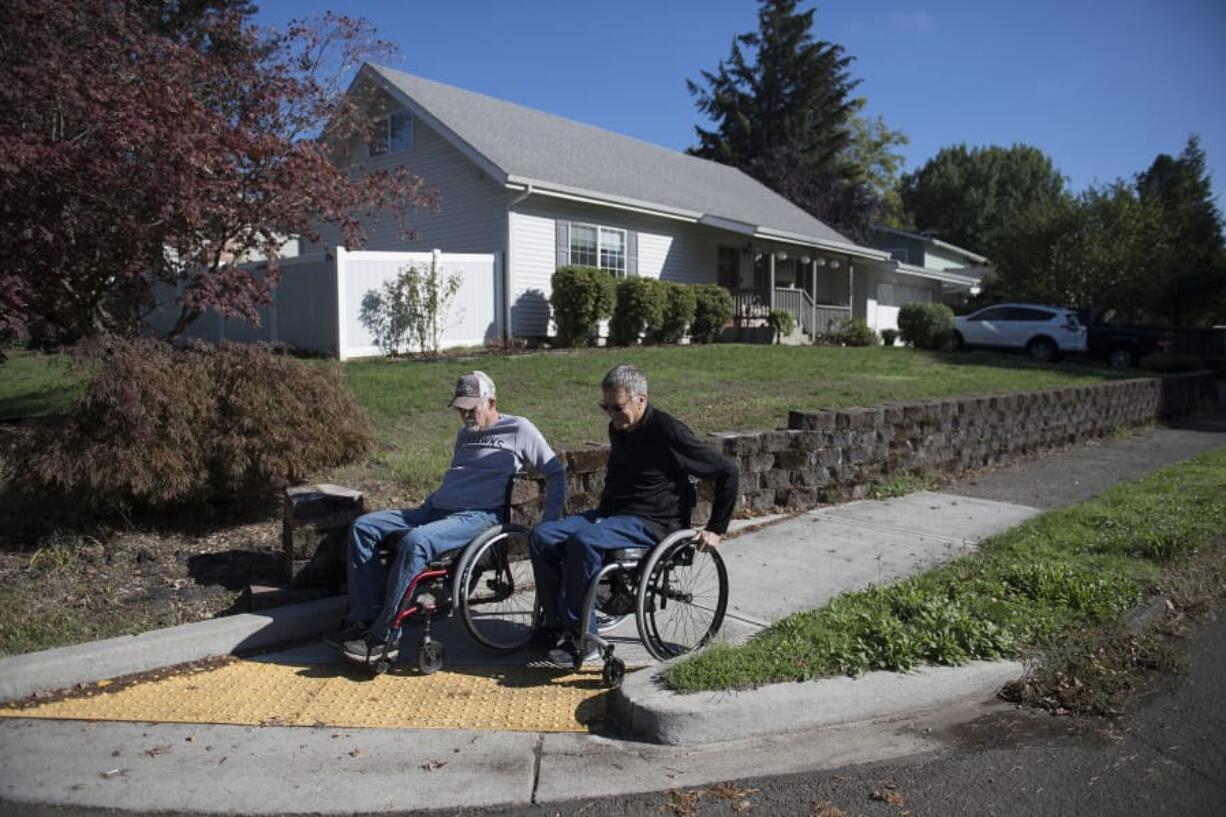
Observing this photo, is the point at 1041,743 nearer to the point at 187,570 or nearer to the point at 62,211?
the point at 187,570

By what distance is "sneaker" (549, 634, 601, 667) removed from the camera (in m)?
4.25

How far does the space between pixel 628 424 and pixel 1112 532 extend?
4.37 m

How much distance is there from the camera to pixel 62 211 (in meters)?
7.16

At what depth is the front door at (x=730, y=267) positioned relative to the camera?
24.4 meters

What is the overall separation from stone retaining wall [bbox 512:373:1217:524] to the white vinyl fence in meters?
9.35

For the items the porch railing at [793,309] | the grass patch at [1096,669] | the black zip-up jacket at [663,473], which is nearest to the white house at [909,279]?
the porch railing at [793,309]

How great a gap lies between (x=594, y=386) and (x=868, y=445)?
13.1 feet

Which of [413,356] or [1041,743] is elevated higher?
[413,356]

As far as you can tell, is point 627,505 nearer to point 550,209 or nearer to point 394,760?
point 394,760

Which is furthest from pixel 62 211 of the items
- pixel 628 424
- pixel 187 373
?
pixel 628 424

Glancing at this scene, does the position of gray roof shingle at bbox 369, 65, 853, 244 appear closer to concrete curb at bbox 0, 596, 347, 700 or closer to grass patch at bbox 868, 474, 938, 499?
grass patch at bbox 868, 474, 938, 499

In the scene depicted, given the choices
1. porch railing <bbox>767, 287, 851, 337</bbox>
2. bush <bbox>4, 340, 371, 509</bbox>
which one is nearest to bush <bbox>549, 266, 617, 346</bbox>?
porch railing <bbox>767, 287, 851, 337</bbox>

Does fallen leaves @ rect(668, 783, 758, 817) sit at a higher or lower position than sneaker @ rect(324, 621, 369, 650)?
lower

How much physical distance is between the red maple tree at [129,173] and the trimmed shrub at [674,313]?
33.9 feet
